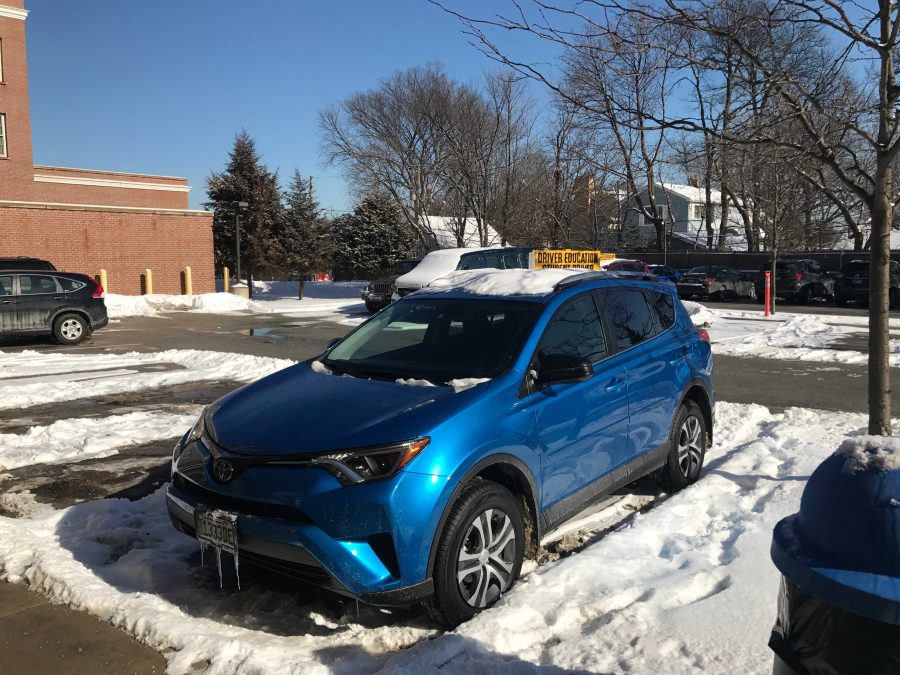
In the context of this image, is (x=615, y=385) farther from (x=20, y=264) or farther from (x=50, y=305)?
(x=20, y=264)

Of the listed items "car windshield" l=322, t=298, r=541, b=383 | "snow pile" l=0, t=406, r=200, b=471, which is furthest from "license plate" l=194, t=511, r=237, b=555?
"snow pile" l=0, t=406, r=200, b=471

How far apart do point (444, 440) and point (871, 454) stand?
2.00 meters

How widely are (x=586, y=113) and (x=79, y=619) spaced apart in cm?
472

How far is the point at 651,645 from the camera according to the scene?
3275 mm

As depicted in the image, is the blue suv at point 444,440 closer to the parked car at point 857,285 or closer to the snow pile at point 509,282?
the snow pile at point 509,282

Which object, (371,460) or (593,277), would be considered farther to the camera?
(593,277)

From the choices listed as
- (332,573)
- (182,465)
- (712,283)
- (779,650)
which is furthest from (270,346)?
(712,283)

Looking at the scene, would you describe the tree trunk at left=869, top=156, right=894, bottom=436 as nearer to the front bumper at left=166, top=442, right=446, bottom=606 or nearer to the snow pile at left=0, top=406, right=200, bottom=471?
the front bumper at left=166, top=442, right=446, bottom=606

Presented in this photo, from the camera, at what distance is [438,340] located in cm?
484

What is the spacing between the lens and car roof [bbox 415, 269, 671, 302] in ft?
16.0

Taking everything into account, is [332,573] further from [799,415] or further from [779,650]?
[799,415]

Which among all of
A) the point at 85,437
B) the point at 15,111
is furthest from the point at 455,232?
the point at 85,437

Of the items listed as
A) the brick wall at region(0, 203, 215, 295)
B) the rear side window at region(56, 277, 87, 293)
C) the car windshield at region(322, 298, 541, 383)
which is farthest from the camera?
the brick wall at region(0, 203, 215, 295)

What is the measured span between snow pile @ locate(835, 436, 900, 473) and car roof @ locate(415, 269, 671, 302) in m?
2.90
